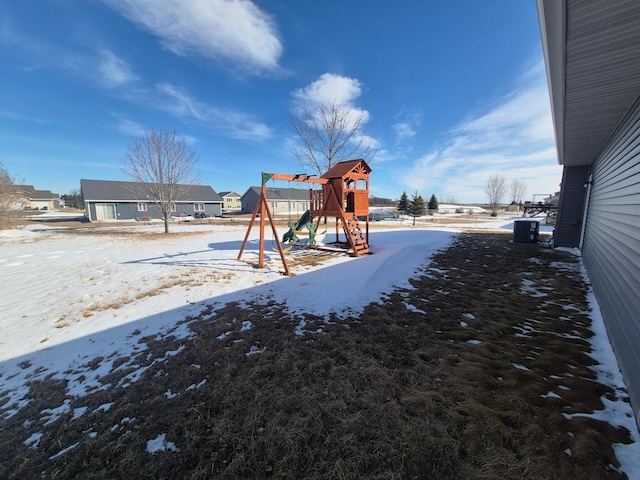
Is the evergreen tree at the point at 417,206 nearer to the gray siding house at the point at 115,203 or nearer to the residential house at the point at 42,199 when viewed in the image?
the gray siding house at the point at 115,203

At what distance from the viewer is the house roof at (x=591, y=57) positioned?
7.36 feet

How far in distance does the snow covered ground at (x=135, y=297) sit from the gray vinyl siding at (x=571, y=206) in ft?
21.5

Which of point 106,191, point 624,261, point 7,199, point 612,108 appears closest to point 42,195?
point 106,191

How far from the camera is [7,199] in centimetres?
1758

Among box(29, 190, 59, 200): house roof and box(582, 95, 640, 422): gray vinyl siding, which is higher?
box(29, 190, 59, 200): house roof

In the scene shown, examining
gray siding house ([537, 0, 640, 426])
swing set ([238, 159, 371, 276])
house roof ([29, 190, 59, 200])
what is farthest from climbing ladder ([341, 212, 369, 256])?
house roof ([29, 190, 59, 200])

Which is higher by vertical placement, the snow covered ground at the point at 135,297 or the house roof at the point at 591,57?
the house roof at the point at 591,57

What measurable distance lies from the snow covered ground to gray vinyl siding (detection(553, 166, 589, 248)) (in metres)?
6.54

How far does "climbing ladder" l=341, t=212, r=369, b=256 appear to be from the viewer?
9649mm

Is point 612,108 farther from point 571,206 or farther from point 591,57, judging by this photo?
point 571,206

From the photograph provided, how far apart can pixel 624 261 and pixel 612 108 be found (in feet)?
9.25

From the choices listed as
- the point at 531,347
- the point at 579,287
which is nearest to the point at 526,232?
the point at 579,287

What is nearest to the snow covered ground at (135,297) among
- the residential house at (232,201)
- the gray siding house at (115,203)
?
the gray siding house at (115,203)

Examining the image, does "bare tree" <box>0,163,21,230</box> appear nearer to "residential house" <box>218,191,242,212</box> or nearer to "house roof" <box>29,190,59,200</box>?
"residential house" <box>218,191,242,212</box>
